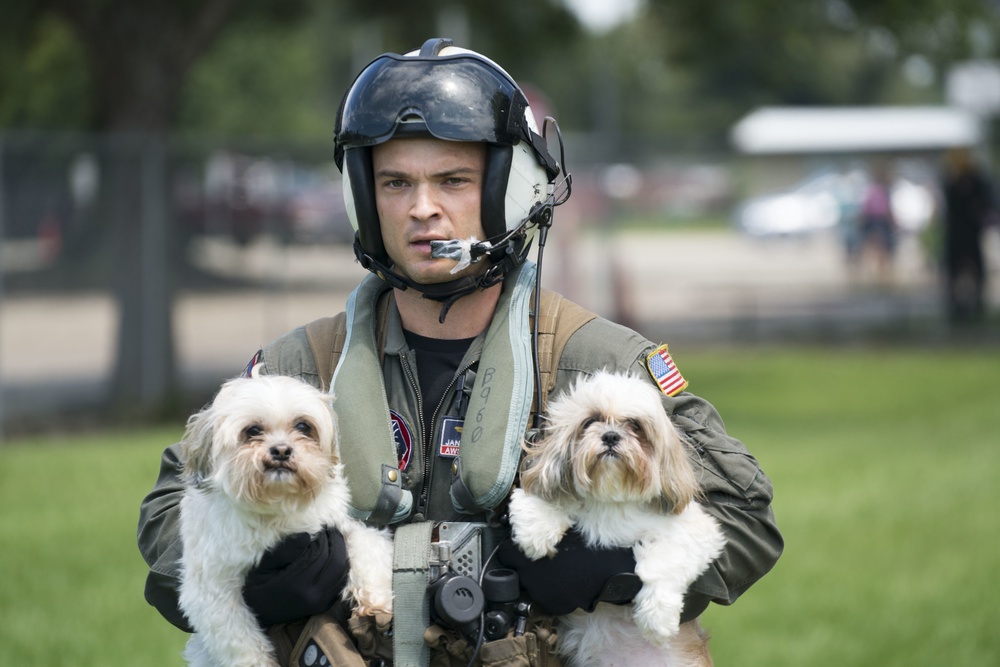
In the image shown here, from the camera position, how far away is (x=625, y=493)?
3.69 metres

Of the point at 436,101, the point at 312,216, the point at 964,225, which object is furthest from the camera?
the point at 964,225

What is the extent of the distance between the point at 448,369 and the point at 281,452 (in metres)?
0.65

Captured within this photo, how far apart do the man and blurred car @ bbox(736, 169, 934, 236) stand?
19.0 meters

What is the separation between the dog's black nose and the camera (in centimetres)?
357

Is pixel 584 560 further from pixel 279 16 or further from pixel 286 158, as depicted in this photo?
pixel 279 16

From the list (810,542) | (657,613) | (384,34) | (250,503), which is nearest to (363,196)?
(250,503)

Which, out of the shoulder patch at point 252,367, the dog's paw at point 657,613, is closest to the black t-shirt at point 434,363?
the shoulder patch at point 252,367

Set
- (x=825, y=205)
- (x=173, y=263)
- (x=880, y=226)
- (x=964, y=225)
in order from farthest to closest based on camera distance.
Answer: (x=825, y=205) → (x=880, y=226) → (x=964, y=225) → (x=173, y=263)

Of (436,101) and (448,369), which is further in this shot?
(448,369)

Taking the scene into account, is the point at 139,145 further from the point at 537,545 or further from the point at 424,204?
the point at 537,545

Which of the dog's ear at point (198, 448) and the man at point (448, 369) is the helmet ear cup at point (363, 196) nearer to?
the man at point (448, 369)

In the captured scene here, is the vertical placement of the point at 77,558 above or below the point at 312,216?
below

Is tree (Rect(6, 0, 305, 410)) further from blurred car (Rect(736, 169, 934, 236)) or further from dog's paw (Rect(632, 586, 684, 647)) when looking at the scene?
dog's paw (Rect(632, 586, 684, 647))

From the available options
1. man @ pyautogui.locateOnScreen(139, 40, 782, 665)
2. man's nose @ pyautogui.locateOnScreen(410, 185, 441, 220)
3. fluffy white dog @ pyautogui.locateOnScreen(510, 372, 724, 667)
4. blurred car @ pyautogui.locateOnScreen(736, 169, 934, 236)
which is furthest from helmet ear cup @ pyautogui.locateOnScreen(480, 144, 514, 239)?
blurred car @ pyautogui.locateOnScreen(736, 169, 934, 236)
